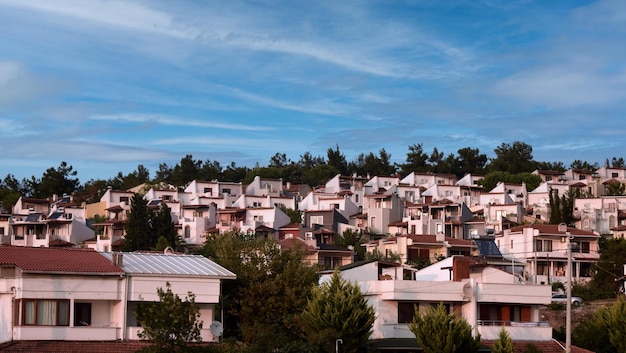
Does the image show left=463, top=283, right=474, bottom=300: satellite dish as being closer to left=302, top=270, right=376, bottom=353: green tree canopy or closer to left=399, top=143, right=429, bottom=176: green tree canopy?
left=302, top=270, right=376, bottom=353: green tree canopy

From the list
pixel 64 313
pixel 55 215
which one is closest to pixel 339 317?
pixel 64 313

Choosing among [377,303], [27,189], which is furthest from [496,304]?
[27,189]

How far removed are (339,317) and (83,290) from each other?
420 inches

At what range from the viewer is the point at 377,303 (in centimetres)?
4972

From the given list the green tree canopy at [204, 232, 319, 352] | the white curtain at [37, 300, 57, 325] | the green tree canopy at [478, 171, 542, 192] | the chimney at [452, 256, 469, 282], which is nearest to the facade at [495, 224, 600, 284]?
the chimney at [452, 256, 469, 282]

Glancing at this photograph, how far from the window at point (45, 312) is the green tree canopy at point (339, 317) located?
33.0ft

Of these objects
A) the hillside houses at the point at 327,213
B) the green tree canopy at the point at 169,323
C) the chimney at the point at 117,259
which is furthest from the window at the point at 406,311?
the hillside houses at the point at 327,213

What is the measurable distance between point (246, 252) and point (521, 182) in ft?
299

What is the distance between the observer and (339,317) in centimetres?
4484

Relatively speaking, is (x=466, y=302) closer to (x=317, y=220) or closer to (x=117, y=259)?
(x=117, y=259)

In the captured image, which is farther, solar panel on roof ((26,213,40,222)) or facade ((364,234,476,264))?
solar panel on roof ((26,213,40,222))

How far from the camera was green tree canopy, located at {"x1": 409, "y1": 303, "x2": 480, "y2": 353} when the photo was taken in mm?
A: 43469

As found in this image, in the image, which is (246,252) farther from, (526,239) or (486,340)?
(526,239)

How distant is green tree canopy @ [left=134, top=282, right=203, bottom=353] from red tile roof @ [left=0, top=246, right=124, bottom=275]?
407cm
